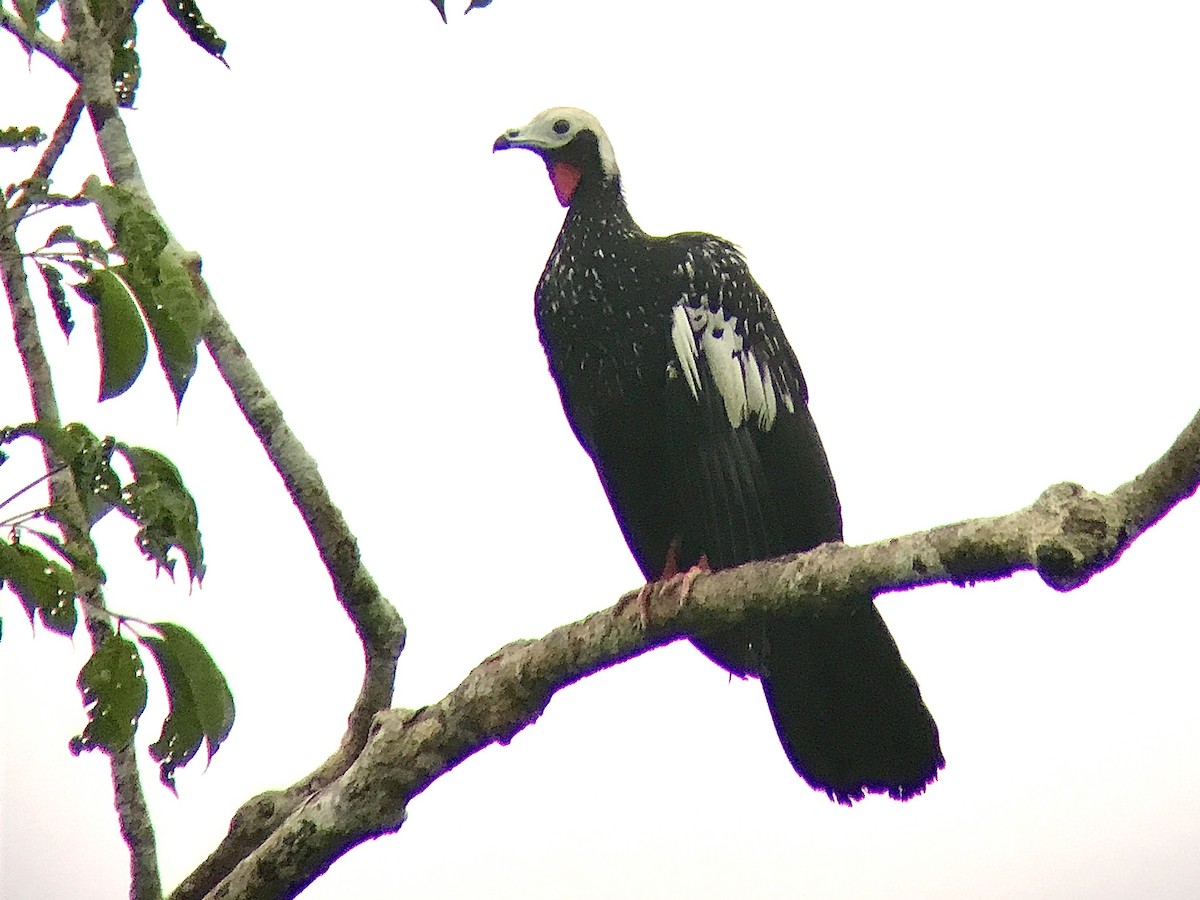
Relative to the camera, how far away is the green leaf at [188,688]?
115 centimetres

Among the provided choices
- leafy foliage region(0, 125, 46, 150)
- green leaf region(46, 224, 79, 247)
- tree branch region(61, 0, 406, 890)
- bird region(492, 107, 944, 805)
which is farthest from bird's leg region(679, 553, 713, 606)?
leafy foliage region(0, 125, 46, 150)

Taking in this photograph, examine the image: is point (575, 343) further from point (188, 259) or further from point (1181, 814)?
point (1181, 814)

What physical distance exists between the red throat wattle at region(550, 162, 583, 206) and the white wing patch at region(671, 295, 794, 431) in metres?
0.27

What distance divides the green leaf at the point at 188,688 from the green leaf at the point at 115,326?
0.84 feet

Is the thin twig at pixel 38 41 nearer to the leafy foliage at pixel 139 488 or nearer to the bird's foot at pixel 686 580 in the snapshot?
the leafy foliage at pixel 139 488

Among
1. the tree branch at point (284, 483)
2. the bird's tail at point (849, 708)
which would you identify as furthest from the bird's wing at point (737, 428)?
the tree branch at point (284, 483)

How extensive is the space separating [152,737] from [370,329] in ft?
2.57

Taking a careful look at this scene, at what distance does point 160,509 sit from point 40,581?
0.12m

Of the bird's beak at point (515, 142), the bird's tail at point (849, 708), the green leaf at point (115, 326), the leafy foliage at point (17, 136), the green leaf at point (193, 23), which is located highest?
the bird's beak at point (515, 142)

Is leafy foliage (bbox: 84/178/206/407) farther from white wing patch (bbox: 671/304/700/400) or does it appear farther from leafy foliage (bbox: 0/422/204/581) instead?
white wing patch (bbox: 671/304/700/400)

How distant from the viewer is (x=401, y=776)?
4.12 ft

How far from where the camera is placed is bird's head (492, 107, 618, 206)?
1711 millimetres

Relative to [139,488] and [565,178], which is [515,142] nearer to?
[565,178]

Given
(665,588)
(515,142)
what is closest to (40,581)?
(665,588)
